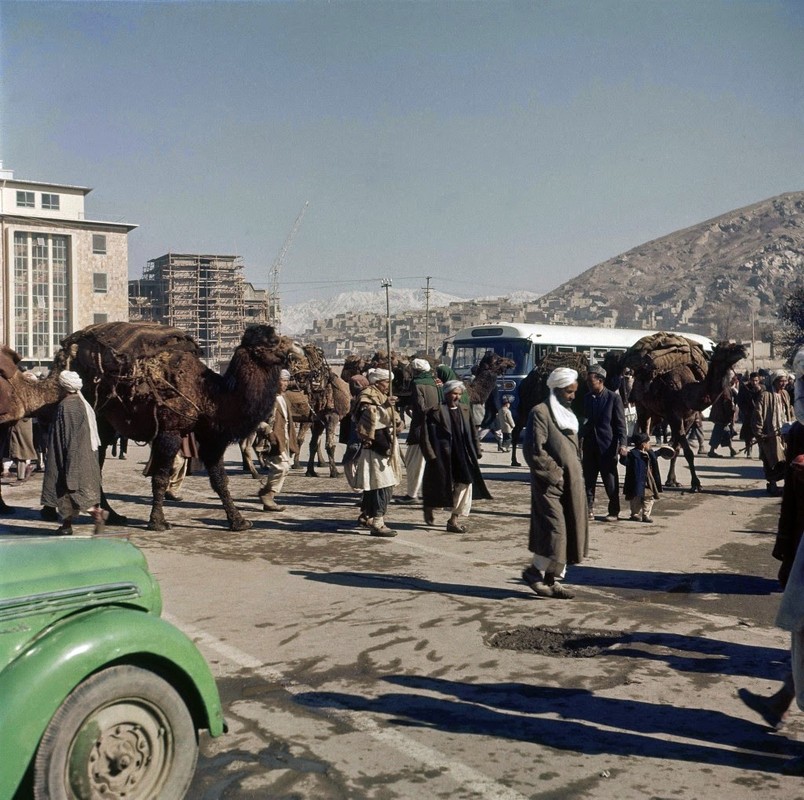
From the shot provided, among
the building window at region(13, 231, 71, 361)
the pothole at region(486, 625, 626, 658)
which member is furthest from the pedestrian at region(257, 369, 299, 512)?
the building window at region(13, 231, 71, 361)

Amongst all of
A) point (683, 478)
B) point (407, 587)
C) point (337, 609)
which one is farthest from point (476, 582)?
point (683, 478)

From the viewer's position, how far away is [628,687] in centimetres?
584

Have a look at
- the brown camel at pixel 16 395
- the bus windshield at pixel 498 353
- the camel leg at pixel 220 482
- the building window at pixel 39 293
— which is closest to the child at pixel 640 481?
the camel leg at pixel 220 482

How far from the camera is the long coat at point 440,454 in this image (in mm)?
11461

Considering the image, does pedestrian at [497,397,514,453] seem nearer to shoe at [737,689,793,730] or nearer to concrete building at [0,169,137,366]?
shoe at [737,689,793,730]

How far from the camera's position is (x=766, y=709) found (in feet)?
16.7

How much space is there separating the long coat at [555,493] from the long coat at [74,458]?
4.85m

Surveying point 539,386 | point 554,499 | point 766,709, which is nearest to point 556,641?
point 554,499

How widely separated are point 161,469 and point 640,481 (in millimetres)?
5834

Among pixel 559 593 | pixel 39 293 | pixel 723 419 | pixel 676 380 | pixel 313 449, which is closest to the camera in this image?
pixel 559 593

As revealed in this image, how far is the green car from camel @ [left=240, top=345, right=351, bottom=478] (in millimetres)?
12484

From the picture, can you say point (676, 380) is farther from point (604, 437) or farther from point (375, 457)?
point (375, 457)

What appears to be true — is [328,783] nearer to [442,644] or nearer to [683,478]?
[442,644]

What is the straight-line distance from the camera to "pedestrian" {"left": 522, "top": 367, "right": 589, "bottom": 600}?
7930 millimetres
